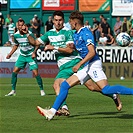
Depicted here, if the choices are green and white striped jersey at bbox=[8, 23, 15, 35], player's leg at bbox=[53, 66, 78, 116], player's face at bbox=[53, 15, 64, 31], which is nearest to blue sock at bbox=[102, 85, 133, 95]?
player's leg at bbox=[53, 66, 78, 116]

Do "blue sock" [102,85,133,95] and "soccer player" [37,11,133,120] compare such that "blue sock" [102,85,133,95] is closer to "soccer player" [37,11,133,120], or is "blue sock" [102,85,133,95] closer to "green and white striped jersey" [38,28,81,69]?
"soccer player" [37,11,133,120]

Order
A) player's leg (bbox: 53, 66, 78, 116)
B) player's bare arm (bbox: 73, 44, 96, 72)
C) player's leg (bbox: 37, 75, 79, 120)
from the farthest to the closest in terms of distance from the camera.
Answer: player's leg (bbox: 53, 66, 78, 116)
player's leg (bbox: 37, 75, 79, 120)
player's bare arm (bbox: 73, 44, 96, 72)

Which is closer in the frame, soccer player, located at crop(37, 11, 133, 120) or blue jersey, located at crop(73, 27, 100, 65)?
soccer player, located at crop(37, 11, 133, 120)

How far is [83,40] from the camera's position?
12.3 meters

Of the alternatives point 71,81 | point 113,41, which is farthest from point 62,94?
point 113,41

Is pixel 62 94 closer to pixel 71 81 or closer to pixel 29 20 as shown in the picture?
pixel 71 81

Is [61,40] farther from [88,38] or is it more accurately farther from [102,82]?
[102,82]

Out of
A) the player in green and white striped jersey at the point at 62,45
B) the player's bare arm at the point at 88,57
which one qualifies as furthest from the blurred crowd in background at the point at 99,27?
the player's bare arm at the point at 88,57

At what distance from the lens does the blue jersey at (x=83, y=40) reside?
12156 millimetres

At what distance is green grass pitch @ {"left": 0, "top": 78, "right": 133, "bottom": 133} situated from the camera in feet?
36.0

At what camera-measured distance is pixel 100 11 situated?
37312 millimetres

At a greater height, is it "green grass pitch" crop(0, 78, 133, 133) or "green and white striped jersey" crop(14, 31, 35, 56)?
"green and white striped jersey" crop(14, 31, 35, 56)

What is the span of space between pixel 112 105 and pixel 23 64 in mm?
4604

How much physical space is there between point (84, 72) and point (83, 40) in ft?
1.99
